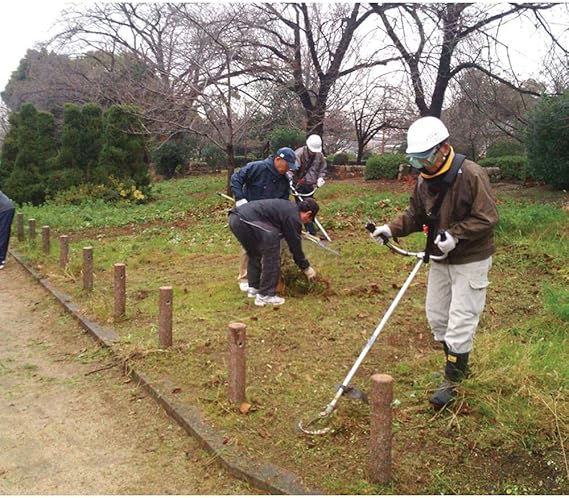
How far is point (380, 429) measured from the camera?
2.87 metres

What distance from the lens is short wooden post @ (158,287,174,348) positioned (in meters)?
4.90

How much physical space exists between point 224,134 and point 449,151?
14899 millimetres

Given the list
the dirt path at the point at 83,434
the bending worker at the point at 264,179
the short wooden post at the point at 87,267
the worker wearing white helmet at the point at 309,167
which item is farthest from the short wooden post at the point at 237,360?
the worker wearing white helmet at the point at 309,167

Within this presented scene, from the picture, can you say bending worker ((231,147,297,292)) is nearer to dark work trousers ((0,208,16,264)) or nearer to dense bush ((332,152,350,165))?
dark work trousers ((0,208,16,264))

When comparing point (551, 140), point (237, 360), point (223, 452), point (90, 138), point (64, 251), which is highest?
point (551, 140)

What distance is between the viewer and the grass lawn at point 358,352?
317 cm

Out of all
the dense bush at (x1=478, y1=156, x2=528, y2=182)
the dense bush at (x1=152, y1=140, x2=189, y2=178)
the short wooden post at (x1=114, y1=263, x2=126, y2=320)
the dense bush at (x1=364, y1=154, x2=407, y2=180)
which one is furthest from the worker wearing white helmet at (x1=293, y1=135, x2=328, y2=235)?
the dense bush at (x1=152, y1=140, x2=189, y2=178)

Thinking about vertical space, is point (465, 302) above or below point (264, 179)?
below

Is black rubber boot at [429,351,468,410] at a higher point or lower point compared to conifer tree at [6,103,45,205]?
lower

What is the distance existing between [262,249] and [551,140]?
8695 mm

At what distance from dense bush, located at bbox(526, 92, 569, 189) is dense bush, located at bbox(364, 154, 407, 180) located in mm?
4838

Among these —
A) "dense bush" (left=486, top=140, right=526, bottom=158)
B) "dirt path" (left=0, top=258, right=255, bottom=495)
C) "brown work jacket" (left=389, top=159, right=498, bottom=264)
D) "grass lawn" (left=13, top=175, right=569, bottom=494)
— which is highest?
"dense bush" (left=486, top=140, right=526, bottom=158)

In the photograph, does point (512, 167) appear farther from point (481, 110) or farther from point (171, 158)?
point (171, 158)

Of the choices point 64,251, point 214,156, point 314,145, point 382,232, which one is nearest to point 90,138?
point 214,156
